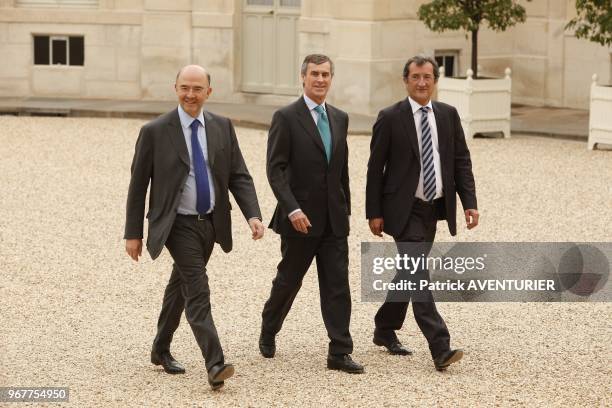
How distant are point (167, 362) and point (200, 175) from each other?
1047 millimetres

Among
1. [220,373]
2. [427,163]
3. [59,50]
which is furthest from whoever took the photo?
[59,50]

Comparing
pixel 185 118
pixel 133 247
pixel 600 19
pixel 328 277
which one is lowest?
pixel 328 277

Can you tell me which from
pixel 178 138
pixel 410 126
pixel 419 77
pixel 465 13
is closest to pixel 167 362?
pixel 178 138

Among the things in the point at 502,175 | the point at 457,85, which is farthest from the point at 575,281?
the point at 457,85

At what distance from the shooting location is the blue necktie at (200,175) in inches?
312

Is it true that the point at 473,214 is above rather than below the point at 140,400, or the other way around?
above

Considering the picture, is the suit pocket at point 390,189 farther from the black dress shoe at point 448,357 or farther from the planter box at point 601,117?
the planter box at point 601,117

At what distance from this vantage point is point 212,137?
7988mm

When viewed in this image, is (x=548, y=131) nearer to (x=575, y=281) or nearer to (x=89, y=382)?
(x=575, y=281)

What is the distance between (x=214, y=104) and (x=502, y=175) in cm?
689

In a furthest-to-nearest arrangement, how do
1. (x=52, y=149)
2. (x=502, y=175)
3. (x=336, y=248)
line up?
1. (x=52, y=149)
2. (x=502, y=175)
3. (x=336, y=248)

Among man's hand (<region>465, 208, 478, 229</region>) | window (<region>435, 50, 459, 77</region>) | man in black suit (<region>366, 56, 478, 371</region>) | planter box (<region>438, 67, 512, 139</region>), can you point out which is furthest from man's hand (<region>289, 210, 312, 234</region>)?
window (<region>435, 50, 459, 77</region>)

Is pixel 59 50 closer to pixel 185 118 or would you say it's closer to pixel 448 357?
pixel 185 118

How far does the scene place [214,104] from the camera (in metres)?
21.4
